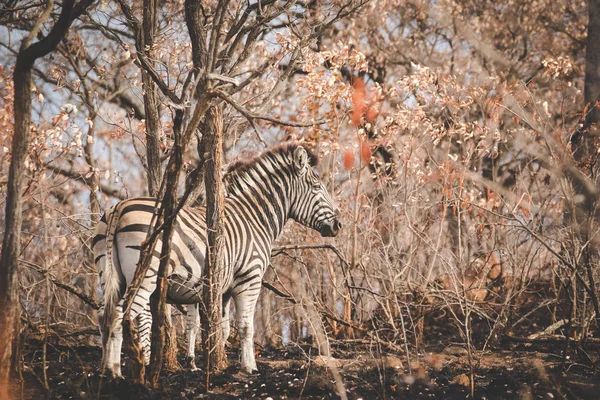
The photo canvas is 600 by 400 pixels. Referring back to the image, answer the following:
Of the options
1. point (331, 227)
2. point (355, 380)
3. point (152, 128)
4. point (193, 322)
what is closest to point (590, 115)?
point (331, 227)

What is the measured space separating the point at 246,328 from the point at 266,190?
167 cm

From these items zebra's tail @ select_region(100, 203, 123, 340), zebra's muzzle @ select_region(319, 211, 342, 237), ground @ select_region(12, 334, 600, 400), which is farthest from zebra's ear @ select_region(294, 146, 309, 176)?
zebra's tail @ select_region(100, 203, 123, 340)

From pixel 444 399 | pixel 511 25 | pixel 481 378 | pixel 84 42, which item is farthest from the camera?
pixel 511 25

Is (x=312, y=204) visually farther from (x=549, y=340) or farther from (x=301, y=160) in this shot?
(x=549, y=340)

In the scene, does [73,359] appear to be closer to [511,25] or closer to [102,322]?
[102,322]

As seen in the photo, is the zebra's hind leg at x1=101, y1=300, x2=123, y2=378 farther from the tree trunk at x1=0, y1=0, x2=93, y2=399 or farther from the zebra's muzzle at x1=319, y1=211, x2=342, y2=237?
the zebra's muzzle at x1=319, y1=211, x2=342, y2=237

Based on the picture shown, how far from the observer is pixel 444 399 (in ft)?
19.6

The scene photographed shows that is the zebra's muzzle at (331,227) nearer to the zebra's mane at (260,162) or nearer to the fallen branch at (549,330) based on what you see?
the zebra's mane at (260,162)

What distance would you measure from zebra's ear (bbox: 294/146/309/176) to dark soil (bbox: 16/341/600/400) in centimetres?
220

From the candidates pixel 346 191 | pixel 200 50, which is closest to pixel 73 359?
pixel 200 50

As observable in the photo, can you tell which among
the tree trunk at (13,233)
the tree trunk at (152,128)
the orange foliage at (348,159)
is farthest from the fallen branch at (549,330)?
the tree trunk at (13,233)

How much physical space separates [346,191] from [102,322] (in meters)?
6.99

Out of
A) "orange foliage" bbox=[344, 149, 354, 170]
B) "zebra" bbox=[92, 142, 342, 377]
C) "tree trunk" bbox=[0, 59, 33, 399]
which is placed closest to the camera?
"tree trunk" bbox=[0, 59, 33, 399]

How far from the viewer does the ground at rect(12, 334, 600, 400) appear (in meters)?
5.84
